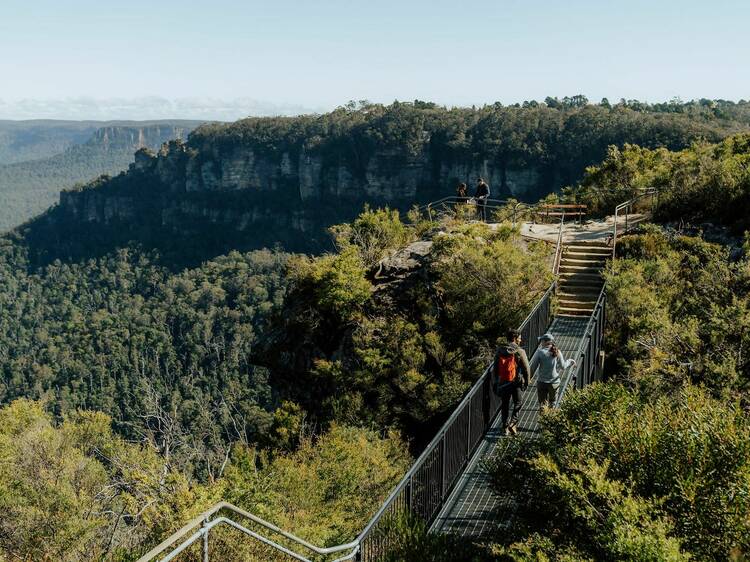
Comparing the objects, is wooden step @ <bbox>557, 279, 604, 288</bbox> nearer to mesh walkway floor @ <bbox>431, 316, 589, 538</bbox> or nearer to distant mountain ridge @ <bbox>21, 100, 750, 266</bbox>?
mesh walkway floor @ <bbox>431, 316, 589, 538</bbox>

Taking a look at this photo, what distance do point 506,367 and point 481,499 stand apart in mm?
1723

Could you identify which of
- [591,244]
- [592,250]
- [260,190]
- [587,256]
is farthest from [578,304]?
[260,190]

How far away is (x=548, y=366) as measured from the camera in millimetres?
8219

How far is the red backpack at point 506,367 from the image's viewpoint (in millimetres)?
8172

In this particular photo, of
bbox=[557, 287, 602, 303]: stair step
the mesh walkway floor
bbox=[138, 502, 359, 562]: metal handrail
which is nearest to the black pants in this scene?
the mesh walkway floor

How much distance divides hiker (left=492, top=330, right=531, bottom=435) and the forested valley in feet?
3.97

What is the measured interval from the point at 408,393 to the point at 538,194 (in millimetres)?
74357

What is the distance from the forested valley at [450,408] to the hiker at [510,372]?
1.21 metres

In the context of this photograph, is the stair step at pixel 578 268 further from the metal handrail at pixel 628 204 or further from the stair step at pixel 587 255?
the metal handrail at pixel 628 204

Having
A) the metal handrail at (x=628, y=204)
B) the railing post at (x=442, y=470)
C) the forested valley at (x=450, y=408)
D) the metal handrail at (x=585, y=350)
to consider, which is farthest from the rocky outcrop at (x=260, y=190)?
the railing post at (x=442, y=470)

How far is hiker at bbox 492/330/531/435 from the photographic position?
26.8 feet

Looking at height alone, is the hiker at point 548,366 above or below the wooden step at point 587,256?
below

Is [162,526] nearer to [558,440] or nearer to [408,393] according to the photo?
[408,393]

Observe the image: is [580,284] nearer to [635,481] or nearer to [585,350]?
[585,350]
